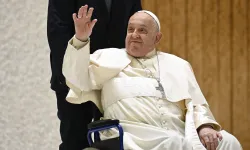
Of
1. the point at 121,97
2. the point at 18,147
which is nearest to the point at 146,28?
the point at 121,97

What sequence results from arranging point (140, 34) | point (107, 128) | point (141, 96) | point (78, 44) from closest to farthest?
point (107, 128) → point (78, 44) → point (141, 96) → point (140, 34)

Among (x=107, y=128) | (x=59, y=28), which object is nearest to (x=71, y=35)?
(x=59, y=28)

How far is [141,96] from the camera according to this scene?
2.35 metres

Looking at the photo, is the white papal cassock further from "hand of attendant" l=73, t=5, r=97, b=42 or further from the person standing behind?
the person standing behind

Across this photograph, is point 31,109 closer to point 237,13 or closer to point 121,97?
point 121,97

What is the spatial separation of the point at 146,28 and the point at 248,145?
2108mm

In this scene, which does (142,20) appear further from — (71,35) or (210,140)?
(210,140)

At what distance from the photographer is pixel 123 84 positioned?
7.75 feet

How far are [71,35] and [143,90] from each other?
1.84 feet

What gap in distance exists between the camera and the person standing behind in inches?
101

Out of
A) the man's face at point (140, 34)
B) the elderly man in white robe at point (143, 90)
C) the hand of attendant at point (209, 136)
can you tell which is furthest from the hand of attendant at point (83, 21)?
the hand of attendant at point (209, 136)

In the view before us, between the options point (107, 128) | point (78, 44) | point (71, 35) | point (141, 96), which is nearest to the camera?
point (107, 128)

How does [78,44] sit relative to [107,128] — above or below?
above

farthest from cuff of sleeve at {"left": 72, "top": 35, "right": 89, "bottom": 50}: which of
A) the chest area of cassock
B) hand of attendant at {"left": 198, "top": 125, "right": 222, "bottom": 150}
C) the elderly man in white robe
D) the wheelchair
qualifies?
hand of attendant at {"left": 198, "top": 125, "right": 222, "bottom": 150}
